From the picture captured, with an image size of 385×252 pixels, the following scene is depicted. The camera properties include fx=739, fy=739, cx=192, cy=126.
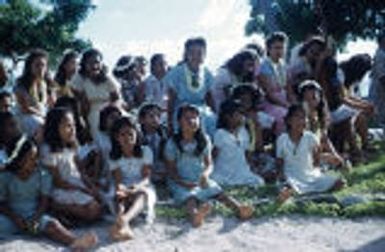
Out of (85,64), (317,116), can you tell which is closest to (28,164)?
(85,64)

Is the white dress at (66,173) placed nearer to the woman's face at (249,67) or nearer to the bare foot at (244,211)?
the bare foot at (244,211)

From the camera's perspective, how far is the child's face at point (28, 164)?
26.6 feet

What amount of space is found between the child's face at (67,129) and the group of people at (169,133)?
1 cm

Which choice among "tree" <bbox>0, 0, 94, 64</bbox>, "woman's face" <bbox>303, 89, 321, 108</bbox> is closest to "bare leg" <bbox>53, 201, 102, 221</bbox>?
"woman's face" <bbox>303, 89, 321, 108</bbox>

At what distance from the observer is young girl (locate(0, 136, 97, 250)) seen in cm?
790

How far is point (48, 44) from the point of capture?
2873cm

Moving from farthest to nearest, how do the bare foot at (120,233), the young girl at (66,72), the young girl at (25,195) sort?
the young girl at (66,72)
the young girl at (25,195)
the bare foot at (120,233)

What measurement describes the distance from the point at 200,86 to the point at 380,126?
6.12 meters

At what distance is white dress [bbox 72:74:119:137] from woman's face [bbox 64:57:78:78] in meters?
0.27

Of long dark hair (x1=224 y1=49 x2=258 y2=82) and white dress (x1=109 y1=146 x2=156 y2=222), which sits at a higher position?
long dark hair (x1=224 y1=49 x2=258 y2=82)

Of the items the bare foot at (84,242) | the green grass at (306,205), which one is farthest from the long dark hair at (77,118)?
the bare foot at (84,242)

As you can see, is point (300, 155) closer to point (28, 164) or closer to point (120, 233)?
point (120, 233)

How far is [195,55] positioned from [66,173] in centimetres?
298

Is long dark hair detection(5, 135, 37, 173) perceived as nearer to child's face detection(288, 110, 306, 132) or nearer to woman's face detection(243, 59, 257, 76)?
child's face detection(288, 110, 306, 132)
